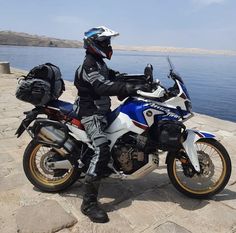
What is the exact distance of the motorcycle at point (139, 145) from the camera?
386 cm

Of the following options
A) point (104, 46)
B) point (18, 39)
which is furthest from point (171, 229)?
point (18, 39)

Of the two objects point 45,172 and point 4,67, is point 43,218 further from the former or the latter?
point 4,67

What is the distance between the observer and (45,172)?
14.4ft

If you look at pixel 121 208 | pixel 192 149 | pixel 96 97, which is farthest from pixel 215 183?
pixel 96 97

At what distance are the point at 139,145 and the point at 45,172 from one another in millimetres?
1325

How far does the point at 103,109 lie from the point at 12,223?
1597 mm

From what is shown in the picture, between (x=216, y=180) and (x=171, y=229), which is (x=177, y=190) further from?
(x=171, y=229)

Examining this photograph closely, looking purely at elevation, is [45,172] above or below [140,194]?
above

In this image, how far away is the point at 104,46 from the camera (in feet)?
12.9

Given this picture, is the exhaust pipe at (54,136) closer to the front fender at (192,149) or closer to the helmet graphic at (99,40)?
the helmet graphic at (99,40)

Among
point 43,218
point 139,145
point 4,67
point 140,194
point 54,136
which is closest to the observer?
point 43,218

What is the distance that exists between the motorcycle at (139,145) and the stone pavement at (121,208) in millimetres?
188

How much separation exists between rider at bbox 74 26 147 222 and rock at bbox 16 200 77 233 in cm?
25

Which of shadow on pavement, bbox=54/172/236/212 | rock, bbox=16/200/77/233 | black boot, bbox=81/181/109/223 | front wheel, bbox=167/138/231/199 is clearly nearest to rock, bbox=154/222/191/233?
shadow on pavement, bbox=54/172/236/212
